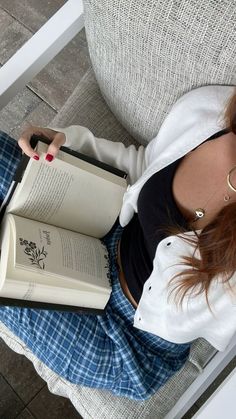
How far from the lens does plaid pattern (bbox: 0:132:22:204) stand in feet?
2.52

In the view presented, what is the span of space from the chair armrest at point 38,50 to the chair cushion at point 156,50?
71mm

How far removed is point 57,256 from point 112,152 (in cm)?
22

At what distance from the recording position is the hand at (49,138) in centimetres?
68

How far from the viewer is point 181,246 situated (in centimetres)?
66

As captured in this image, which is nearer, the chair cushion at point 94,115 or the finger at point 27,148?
the finger at point 27,148

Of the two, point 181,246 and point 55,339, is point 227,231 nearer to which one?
point 181,246

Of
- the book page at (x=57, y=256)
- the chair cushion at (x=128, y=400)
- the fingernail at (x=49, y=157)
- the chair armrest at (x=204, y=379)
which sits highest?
the fingernail at (x=49, y=157)

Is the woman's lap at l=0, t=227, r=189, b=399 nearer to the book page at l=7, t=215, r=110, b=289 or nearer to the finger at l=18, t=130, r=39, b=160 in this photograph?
the book page at l=7, t=215, r=110, b=289

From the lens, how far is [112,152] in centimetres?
82

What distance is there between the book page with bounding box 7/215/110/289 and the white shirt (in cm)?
9

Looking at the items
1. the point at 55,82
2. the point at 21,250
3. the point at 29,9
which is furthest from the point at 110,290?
the point at 29,9

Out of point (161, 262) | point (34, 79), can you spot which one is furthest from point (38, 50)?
point (34, 79)

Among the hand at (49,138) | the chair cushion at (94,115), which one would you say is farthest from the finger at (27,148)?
the chair cushion at (94,115)

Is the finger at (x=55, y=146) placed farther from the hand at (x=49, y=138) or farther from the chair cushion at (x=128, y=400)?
the chair cushion at (x=128, y=400)
